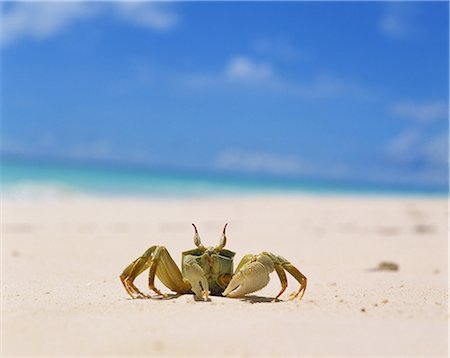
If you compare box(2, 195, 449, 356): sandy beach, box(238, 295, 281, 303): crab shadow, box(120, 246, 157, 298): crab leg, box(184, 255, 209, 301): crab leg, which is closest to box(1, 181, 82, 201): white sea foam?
box(2, 195, 449, 356): sandy beach

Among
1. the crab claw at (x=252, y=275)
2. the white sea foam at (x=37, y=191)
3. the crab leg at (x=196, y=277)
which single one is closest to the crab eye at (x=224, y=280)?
the crab claw at (x=252, y=275)

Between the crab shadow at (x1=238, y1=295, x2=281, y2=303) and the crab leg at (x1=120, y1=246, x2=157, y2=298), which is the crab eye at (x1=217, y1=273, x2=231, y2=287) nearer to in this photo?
the crab shadow at (x1=238, y1=295, x2=281, y2=303)

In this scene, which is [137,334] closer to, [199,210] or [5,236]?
[5,236]

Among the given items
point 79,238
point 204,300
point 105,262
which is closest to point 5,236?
point 79,238

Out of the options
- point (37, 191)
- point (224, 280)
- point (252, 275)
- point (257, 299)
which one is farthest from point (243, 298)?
point (37, 191)

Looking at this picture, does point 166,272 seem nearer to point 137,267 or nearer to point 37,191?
point 137,267

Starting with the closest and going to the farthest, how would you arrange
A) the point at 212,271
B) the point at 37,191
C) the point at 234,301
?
the point at 234,301 < the point at 212,271 < the point at 37,191
